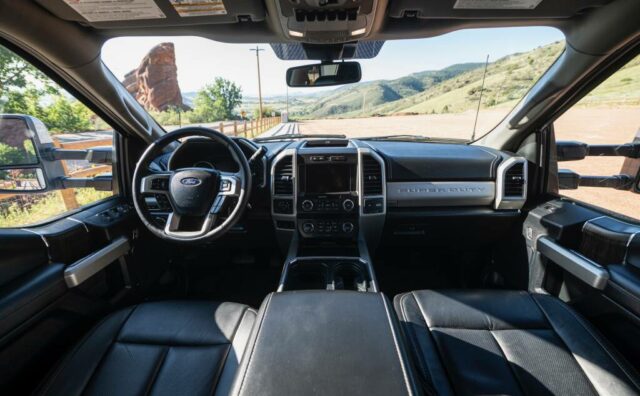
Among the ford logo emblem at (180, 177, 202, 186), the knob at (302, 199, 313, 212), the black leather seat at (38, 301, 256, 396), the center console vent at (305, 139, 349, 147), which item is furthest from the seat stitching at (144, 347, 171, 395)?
the center console vent at (305, 139, 349, 147)

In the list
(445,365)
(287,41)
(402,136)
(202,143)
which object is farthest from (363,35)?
(445,365)

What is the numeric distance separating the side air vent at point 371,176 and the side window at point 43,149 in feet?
6.47

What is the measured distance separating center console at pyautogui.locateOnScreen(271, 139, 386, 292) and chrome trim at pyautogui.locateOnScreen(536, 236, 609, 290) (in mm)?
1149

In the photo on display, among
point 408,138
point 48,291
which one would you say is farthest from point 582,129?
point 48,291

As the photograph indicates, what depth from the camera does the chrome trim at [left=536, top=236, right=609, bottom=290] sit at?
1.72 meters

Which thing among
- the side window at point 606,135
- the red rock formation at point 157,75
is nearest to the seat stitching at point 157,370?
the side window at point 606,135

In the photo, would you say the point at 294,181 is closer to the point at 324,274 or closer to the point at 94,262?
the point at 324,274

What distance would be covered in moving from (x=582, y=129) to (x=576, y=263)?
1525 millimetres

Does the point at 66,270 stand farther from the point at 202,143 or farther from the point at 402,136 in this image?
the point at 402,136

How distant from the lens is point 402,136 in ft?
9.89

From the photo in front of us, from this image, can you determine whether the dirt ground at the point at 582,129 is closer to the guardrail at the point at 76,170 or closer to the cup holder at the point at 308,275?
the cup holder at the point at 308,275

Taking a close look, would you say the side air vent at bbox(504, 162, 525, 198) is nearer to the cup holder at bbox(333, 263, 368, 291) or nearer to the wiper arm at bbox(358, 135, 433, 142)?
the wiper arm at bbox(358, 135, 433, 142)

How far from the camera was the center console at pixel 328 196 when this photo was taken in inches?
93.6

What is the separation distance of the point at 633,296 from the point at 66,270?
9.78 feet
